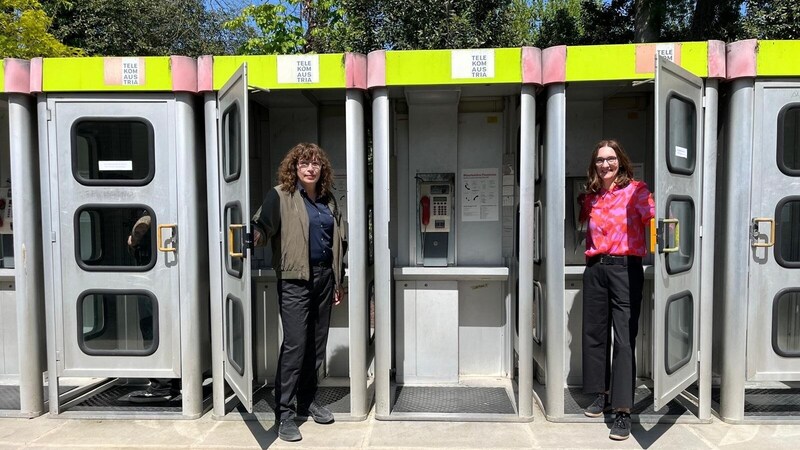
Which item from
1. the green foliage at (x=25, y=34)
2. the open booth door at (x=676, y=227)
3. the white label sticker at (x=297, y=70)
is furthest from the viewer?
the green foliage at (x=25, y=34)

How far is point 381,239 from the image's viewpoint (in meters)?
3.51

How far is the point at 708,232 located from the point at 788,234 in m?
0.58

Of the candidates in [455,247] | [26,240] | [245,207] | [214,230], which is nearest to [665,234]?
[455,247]

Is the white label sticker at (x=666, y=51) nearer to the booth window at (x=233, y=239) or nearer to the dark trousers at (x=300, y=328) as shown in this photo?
the dark trousers at (x=300, y=328)

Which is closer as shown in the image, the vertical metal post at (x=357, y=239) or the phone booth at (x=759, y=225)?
the phone booth at (x=759, y=225)

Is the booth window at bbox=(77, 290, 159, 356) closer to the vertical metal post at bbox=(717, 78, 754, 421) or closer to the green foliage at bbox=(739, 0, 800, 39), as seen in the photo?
the vertical metal post at bbox=(717, 78, 754, 421)

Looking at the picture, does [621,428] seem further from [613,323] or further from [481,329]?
[481,329]

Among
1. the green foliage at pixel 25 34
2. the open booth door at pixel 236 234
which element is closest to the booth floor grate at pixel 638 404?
the open booth door at pixel 236 234

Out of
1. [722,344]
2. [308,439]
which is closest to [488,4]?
[722,344]

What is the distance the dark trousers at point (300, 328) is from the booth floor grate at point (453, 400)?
788 millimetres

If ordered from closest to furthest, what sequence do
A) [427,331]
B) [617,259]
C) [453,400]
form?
[617,259], [453,400], [427,331]

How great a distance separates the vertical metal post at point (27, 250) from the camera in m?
3.59

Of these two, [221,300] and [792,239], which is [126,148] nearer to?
[221,300]

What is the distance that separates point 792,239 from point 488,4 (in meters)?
7.69
